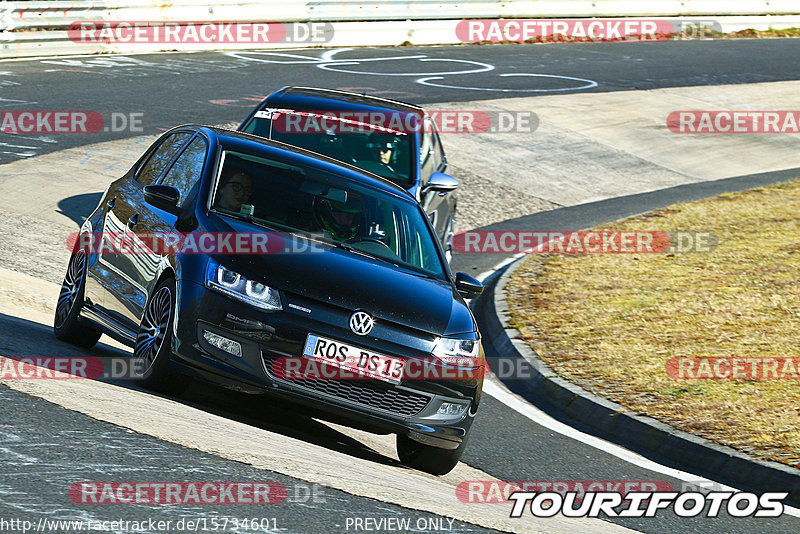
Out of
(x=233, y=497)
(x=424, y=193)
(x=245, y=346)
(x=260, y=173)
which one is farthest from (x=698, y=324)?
(x=233, y=497)

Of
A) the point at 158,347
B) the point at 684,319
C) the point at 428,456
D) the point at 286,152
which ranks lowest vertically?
the point at 684,319

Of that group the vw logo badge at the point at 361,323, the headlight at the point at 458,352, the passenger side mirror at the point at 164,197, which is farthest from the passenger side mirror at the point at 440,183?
the vw logo badge at the point at 361,323

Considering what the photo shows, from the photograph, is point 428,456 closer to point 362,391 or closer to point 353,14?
point 362,391

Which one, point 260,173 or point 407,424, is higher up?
point 260,173

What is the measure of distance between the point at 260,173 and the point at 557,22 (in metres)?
26.2

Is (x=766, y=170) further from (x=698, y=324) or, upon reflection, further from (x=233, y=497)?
(x=233, y=497)

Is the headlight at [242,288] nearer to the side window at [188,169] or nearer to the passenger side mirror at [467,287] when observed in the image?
the side window at [188,169]

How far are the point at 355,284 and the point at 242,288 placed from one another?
65 cm

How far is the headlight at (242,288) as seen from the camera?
21.1 feet

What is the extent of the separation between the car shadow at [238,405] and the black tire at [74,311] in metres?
0.07

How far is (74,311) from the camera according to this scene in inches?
321

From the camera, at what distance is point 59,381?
660 centimetres

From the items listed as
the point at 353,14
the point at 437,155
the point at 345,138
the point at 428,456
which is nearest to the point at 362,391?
the point at 428,456

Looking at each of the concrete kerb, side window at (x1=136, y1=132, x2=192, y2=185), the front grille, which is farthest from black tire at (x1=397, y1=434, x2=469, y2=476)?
side window at (x1=136, y1=132, x2=192, y2=185)
